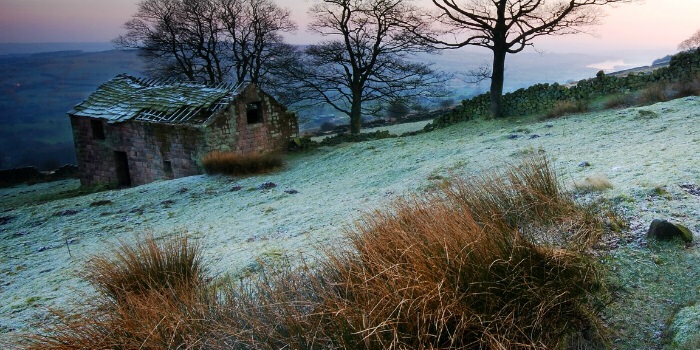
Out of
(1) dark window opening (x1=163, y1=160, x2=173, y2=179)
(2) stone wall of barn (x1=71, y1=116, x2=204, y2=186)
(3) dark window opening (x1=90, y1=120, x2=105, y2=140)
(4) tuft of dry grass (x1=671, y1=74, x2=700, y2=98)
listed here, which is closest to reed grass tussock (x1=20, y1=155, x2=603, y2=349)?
(4) tuft of dry grass (x1=671, y1=74, x2=700, y2=98)

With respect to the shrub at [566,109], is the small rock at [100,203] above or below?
below

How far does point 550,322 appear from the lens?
8.25ft

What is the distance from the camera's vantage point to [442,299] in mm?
2494

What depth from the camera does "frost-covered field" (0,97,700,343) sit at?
4930 mm

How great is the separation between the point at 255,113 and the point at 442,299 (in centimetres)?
1458

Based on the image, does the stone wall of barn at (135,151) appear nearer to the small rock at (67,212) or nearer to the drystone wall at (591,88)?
the small rock at (67,212)

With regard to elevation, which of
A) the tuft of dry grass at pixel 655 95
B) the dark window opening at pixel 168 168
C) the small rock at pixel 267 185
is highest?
the tuft of dry grass at pixel 655 95

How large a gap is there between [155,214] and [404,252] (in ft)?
26.5

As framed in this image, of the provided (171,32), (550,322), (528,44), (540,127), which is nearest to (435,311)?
(550,322)

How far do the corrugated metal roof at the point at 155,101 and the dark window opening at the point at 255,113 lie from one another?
766mm

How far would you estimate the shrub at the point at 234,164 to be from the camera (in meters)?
13.0

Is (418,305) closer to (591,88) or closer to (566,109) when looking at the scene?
(566,109)

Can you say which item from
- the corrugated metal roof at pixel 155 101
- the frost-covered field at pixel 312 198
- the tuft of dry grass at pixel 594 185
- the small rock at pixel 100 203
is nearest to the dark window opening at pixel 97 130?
the corrugated metal roof at pixel 155 101

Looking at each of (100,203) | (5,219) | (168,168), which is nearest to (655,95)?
(100,203)
